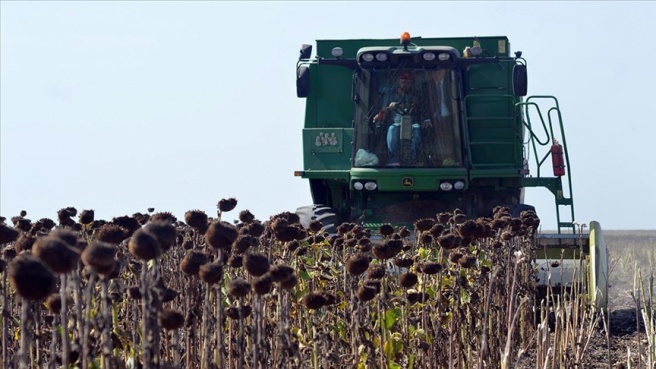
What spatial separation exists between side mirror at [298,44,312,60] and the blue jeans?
1469 millimetres

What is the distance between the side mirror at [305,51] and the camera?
15688 millimetres

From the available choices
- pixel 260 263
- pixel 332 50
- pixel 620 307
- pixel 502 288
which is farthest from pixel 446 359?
pixel 332 50

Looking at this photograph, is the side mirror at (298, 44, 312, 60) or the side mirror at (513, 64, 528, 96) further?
the side mirror at (298, 44, 312, 60)

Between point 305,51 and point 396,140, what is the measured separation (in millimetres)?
A: 1694

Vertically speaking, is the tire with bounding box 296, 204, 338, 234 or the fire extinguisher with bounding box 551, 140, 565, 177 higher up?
the fire extinguisher with bounding box 551, 140, 565, 177

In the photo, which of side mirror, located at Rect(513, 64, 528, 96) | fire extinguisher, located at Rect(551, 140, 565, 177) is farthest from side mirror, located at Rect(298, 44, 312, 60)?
fire extinguisher, located at Rect(551, 140, 565, 177)

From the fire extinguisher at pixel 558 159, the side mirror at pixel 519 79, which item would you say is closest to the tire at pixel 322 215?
the side mirror at pixel 519 79

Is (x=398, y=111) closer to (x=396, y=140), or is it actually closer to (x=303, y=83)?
(x=396, y=140)

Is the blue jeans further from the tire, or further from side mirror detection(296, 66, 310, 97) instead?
side mirror detection(296, 66, 310, 97)

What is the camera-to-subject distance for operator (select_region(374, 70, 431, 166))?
15195 millimetres

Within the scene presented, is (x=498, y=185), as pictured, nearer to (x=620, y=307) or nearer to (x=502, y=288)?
(x=620, y=307)

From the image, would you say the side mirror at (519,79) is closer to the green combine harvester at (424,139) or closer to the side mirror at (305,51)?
the green combine harvester at (424,139)

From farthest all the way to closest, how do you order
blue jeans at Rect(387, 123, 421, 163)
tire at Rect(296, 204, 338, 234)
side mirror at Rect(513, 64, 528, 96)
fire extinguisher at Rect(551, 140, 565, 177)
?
fire extinguisher at Rect(551, 140, 565, 177) → blue jeans at Rect(387, 123, 421, 163) → tire at Rect(296, 204, 338, 234) → side mirror at Rect(513, 64, 528, 96)

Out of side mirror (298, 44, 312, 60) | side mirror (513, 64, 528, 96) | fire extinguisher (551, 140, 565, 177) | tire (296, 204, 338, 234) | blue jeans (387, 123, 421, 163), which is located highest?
side mirror (298, 44, 312, 60)
